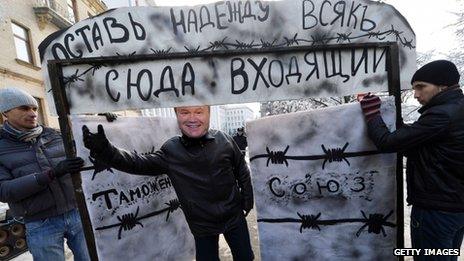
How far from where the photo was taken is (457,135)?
5.62ft

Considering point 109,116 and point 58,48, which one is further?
point 109,116

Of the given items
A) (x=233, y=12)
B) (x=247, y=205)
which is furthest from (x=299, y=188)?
(x=233, y=12)

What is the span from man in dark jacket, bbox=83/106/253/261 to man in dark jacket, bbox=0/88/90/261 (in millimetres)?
823

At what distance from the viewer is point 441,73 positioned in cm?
174

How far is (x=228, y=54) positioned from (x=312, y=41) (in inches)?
23.3

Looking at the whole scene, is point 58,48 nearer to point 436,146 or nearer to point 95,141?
point 95,141

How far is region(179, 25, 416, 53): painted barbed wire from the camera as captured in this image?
74.2 inches

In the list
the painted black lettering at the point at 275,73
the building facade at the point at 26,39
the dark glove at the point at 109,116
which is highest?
the building facade at the point at 26,39

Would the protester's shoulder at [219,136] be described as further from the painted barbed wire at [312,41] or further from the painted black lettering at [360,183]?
the painted black lettering at [360,183]

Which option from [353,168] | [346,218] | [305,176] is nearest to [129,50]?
[305,176]

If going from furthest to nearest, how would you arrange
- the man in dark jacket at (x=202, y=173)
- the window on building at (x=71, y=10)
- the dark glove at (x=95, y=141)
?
the window on building at (x=71, y=10)
the man in dark jacket at (x=202, y=173)
the dark glove at (x=95, y=141)

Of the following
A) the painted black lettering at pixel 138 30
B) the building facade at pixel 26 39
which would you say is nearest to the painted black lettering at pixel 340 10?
the painted black lettering at pixel 138 30

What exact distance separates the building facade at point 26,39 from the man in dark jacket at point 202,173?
1163cm

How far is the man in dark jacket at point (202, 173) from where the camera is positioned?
6.55 ft
